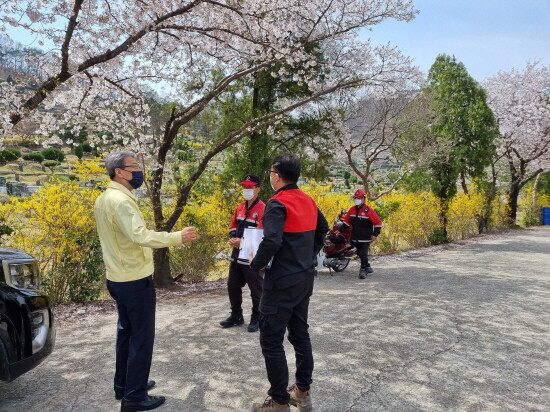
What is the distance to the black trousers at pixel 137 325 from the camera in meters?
2.65

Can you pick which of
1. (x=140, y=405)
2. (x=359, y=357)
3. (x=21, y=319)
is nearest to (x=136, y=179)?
(x=21, y=319)

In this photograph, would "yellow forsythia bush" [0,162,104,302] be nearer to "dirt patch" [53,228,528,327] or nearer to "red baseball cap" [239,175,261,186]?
"dirt patch" [53,228,528,327]

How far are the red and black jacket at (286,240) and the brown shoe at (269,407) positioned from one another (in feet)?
2.65

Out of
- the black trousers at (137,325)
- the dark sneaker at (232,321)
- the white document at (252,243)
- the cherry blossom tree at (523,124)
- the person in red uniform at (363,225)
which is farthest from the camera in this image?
the cherry blossom tree at (523,124)


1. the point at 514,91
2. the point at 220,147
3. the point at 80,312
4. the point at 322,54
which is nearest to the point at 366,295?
the point at 220,147

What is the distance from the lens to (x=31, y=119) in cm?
508

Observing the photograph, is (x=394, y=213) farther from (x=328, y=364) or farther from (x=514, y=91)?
(x=514, y=91)

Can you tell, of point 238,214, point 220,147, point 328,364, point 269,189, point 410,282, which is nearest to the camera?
point 328,364

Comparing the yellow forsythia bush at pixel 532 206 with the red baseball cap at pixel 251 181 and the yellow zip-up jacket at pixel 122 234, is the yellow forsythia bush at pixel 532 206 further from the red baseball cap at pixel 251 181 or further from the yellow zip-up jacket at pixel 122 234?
the yellow zip-up jacket at pixel 122 234

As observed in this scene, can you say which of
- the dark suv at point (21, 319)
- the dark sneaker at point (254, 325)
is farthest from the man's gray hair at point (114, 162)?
the dark sneaker at point (254, 325)

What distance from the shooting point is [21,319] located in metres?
2.48

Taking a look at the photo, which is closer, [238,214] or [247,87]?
[238,214]

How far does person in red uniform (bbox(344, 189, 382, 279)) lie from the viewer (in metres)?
7.46

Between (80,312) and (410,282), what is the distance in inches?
219
